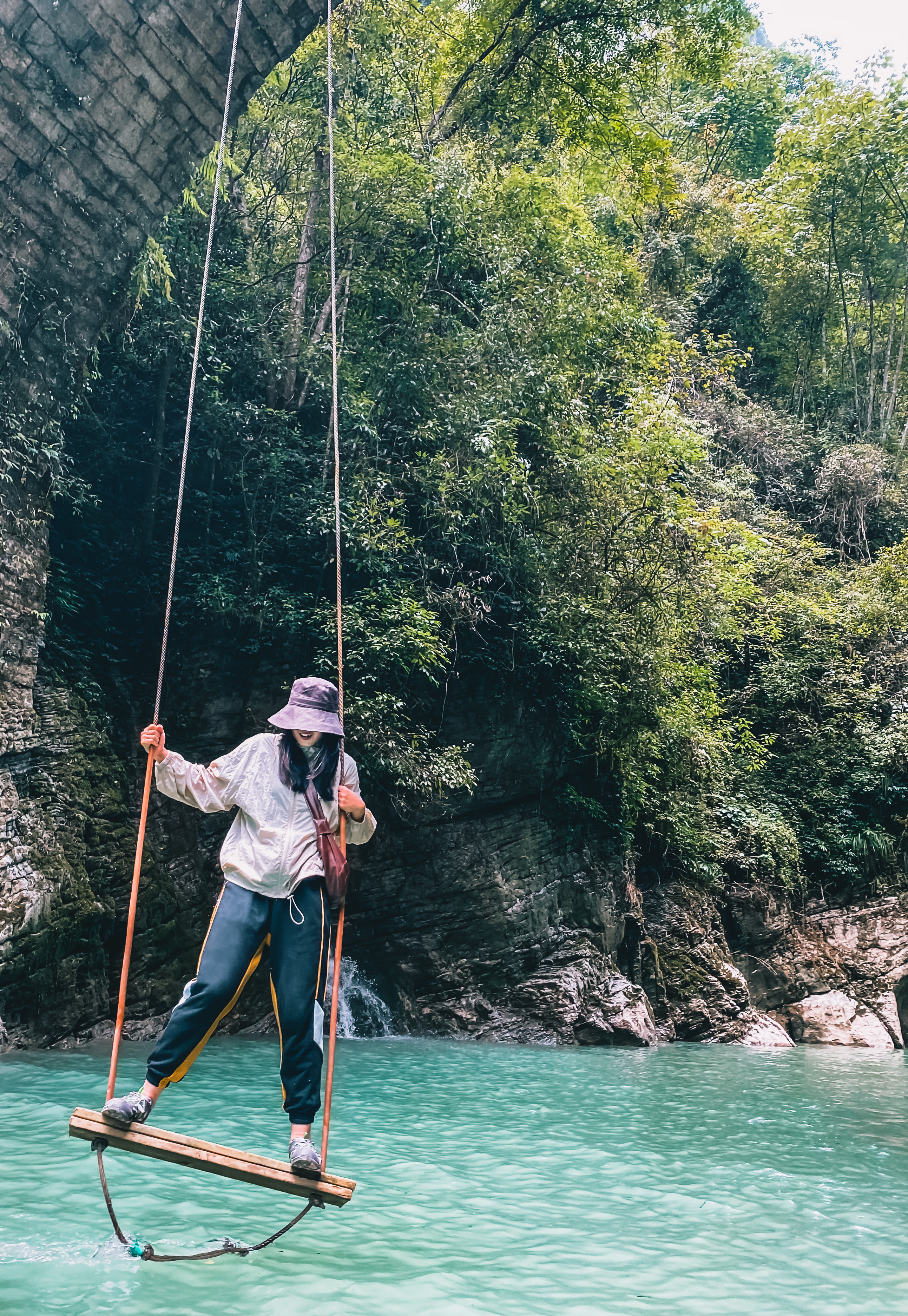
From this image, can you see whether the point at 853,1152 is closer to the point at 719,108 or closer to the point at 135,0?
the point at 135,0

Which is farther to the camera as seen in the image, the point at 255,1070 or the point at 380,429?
the point at 380,429

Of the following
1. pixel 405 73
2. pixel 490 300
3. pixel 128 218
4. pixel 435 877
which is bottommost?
pixel 435 877

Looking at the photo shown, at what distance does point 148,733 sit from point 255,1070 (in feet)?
16.1

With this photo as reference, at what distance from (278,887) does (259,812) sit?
306 mm

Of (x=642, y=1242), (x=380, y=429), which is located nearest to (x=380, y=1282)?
(x=642, y=1242)

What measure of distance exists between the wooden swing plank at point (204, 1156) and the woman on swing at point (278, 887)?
0.26ft

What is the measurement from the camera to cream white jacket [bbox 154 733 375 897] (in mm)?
3633

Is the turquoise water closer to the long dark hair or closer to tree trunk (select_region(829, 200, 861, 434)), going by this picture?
the long dark hair

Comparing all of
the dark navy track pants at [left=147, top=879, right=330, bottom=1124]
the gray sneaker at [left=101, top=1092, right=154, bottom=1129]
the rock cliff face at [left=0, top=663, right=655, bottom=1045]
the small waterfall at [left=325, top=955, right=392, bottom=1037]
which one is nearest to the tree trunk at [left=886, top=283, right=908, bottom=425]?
the rock cliff face at [left=0, top=663, right=655, bottom=1045]

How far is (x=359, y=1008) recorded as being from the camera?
10258 mm

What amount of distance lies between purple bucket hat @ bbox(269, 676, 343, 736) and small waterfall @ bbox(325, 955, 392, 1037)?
682 centimetres

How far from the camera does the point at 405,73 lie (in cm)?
1251

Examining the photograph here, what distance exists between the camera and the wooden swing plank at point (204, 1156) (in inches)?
120

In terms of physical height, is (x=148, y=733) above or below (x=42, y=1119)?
above
